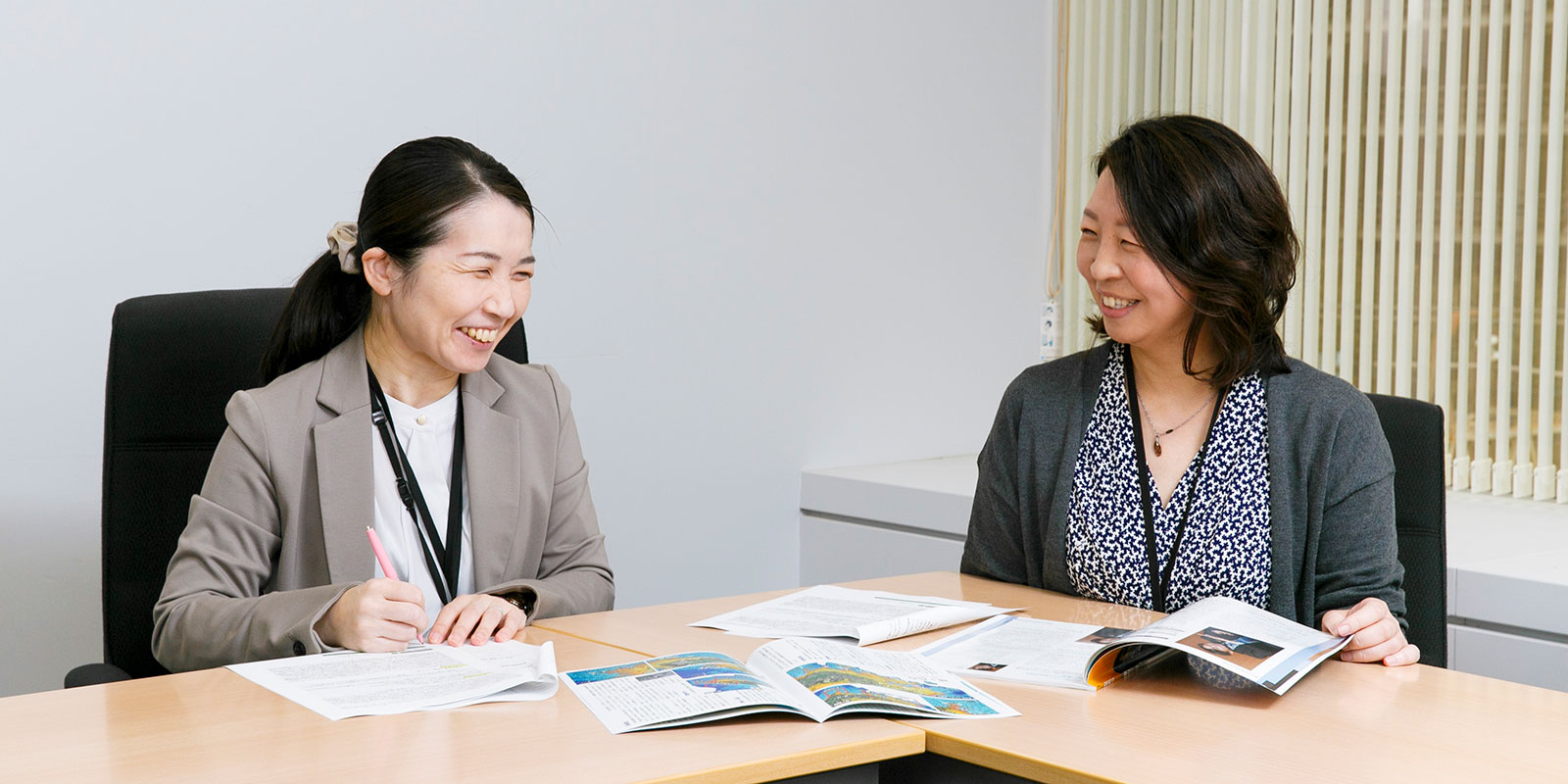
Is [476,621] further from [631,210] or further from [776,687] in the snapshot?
[631,210]

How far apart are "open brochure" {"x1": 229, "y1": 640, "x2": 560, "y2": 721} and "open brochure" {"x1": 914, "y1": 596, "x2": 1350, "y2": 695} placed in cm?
46

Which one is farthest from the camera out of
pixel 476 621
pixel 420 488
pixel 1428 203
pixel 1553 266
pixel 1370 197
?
pixel 1370 197

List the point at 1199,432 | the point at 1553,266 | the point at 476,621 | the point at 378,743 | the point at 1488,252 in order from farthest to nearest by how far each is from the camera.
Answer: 1. the point at 1488,252
2. the point at 1553,266
3. the point at 1199,432
4. the point at 476,621
5. the point at 378,743

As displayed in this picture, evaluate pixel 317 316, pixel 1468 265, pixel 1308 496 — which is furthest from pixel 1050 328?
pixel 317 316

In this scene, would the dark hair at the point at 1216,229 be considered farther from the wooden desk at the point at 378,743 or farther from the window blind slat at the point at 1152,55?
the window blind slat at the point at 1152,55

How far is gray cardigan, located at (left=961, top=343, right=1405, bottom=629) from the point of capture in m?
1.89

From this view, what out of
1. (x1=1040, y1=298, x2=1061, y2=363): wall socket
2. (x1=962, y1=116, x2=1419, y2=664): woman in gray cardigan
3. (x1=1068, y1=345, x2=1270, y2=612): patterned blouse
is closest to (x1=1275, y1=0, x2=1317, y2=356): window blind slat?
(x1=1040, y1=298, x2=1061, y2=363): wall socket

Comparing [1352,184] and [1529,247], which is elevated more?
[1352,184]

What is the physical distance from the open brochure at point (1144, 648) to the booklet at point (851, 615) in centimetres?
5

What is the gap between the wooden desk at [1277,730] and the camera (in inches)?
50.1

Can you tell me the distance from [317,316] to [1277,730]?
1.34 meters

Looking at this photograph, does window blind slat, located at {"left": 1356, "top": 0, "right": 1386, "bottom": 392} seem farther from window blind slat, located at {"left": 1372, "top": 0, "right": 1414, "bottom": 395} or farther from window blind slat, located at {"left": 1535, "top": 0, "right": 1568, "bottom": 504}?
window blind slat, located at {"left": 1535, "top": 0, "right": 1568, "bottom": 504}

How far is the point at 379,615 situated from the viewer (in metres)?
1.61

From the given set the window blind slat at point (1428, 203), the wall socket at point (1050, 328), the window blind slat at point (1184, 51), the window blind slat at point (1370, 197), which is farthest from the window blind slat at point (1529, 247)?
the wall socket at point (1050, 328)
